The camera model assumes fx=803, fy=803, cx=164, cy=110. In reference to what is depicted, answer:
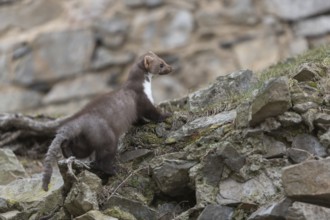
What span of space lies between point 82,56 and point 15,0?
162 cm

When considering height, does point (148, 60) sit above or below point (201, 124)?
above

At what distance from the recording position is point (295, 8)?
44.9 ft

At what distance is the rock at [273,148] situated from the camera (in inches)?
251

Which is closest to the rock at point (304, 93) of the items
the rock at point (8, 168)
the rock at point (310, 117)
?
the rock at point (310, 117)

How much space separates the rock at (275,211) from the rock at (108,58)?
802 centimetres

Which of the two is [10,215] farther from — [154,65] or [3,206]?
[154,65]

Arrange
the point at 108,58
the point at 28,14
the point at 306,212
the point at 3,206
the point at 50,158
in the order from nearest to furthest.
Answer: the point at 306,212
the point at 50,158
the point at 3,206
the point at 108,58
the point at 28,14

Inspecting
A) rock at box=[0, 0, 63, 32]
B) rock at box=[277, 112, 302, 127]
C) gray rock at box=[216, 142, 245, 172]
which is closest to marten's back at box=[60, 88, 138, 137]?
gray rock at box=[216, 142, 245, 172]

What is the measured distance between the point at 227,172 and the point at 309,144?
687 mm

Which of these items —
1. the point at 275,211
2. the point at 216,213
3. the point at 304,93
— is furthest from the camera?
the point at 304,93

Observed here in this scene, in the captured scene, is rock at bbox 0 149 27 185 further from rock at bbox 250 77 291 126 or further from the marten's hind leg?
rock at bbox 250 77 291 126

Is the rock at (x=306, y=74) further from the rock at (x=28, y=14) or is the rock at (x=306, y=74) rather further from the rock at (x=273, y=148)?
the rock at (x=28, y=14)

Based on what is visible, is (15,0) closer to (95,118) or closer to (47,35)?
(47,35)

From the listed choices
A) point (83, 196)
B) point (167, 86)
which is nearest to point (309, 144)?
point (83, 196)
